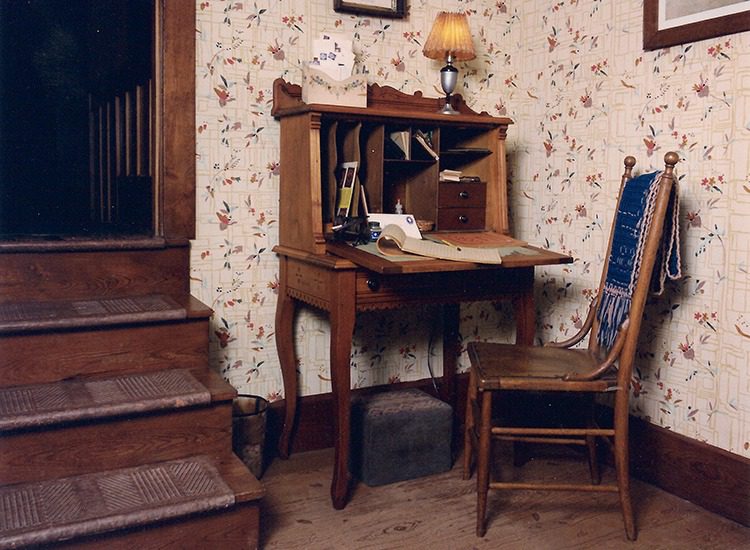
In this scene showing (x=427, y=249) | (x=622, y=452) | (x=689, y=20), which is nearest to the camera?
(x=622, y=452)

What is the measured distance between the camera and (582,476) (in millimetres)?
2750

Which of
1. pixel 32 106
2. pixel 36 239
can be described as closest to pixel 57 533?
pixel 36 239

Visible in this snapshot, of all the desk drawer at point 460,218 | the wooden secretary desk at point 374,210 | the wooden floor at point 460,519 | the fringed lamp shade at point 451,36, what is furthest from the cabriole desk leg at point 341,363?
the fringed lamp shade at point 451,36

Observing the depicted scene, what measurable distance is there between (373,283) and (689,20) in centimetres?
139

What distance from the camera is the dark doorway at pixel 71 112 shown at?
3736mm

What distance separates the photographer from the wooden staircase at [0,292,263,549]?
1.86m

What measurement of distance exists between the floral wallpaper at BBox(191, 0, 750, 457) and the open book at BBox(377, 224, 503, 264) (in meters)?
0.68

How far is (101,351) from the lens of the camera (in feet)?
7.54

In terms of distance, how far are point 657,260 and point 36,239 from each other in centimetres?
212

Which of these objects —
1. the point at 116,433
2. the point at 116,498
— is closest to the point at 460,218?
the point at 116,433

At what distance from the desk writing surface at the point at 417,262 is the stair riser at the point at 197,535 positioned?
0.76 meters

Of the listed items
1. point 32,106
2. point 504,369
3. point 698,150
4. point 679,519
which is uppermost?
point 32,106

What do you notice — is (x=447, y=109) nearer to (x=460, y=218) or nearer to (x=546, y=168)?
(x=460, y=218)

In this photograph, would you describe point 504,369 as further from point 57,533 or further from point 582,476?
point 57,533
